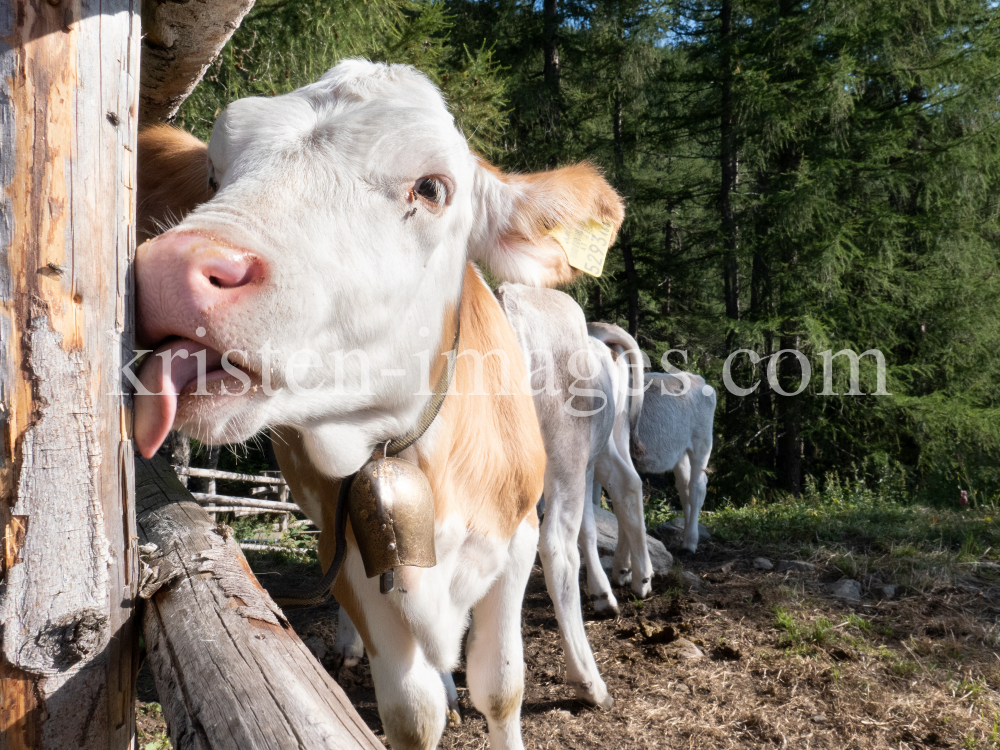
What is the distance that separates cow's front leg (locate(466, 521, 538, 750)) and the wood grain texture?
1.03 metres

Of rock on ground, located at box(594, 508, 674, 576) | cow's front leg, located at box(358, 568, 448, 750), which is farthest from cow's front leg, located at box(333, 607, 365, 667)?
rock on ground, located at box(594, 508, 674, 576)

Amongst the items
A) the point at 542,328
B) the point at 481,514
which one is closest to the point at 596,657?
the point at 542,328

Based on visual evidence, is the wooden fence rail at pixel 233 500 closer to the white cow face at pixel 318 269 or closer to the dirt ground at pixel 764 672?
the dirt ground at pixel 764 672

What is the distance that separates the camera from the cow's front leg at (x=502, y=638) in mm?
2365

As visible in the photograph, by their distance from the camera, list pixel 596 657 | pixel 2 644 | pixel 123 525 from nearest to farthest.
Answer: pixel 2 644, pixel 123 525, pixel 596 657

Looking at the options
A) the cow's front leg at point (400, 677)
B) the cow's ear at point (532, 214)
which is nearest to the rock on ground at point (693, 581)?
the cow's front leg at point (400, 677)

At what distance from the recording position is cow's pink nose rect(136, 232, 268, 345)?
108 cm

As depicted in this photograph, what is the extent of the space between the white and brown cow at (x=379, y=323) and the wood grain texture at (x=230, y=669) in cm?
31

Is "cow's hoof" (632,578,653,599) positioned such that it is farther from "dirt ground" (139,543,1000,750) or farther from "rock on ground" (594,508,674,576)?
"rock on ground" (594,508,674,576)

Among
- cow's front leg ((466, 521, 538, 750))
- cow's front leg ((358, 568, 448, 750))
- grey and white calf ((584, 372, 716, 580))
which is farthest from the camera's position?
grey and white calf ((584, 372, 716, 580))

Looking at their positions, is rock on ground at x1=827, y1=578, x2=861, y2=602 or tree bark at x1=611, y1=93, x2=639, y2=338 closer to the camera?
rock on ground at x1=827, y1=578, x2=861, y2=602

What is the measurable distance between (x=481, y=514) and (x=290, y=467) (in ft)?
2.33

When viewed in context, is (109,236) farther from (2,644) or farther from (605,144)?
(605,144)

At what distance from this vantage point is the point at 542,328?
3566mm
